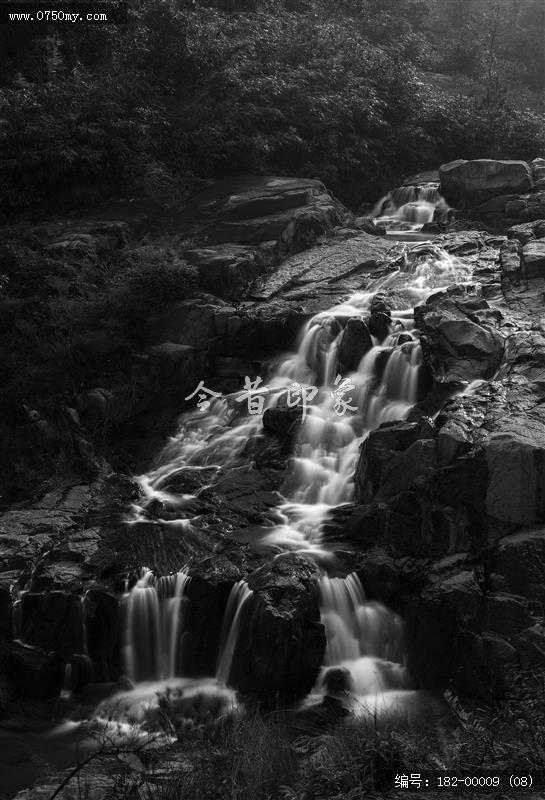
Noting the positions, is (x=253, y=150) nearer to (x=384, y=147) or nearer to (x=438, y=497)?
(x=384, y=147)

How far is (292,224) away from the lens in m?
16.2

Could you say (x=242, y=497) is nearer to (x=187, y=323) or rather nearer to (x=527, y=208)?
(x=187, y=323)

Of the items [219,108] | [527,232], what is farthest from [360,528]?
[219,108]

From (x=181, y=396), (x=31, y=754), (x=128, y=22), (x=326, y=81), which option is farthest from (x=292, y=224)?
(x=31, y=754)

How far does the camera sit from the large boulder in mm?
17453

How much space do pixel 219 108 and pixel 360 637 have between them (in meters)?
15.1

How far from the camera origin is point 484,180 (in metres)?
17.6

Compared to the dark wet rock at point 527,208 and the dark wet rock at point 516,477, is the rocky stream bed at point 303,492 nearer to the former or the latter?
the dark wet rock at point 516,477

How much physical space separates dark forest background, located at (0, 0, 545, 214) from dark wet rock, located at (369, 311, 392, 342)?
7507 mm

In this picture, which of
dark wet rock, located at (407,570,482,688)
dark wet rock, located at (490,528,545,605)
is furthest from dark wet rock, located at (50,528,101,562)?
dark wet rock, located at (490,528,545,605)

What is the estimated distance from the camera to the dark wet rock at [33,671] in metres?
7.84

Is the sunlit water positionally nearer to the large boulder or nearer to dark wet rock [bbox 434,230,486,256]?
dark wet rock [bbox 434,230,486,256]

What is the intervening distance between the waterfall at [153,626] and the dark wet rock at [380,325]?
Answer: 5.65 metres

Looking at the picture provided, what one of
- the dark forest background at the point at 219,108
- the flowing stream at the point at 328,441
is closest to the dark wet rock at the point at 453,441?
the flowing stream at the point at 328,441
